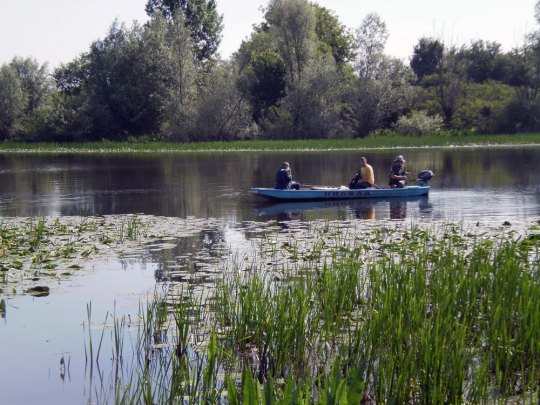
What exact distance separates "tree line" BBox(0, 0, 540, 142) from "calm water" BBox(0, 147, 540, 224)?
1964 cm

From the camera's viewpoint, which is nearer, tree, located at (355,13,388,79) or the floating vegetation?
the floating vegetation

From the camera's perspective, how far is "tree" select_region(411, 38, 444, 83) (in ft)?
304

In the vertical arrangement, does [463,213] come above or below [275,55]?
below

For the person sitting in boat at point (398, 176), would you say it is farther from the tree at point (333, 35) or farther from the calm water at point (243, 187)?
the tree at point (333, 35)

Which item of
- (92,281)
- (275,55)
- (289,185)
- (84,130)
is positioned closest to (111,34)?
(84,130)

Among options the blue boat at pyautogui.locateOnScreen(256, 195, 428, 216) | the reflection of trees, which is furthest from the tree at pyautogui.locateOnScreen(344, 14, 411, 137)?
the reflection of trees

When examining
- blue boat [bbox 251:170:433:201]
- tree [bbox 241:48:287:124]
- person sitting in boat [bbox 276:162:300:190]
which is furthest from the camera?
tree [bbox 241:48:287:124]

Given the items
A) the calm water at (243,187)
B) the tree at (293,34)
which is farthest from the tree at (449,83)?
the calm water at (243,187)

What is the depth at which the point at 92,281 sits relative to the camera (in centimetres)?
1373

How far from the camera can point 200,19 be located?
97312 millimetres

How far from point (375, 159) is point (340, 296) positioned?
41.5 metres

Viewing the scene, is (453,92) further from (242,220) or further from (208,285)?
(208,285)

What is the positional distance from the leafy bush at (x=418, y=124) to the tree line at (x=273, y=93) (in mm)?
105

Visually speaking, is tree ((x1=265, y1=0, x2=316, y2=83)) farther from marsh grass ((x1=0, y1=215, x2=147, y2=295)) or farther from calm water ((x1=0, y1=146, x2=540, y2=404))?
marsh grass ((x1=0, y1=215, x2=147, y2=295))
